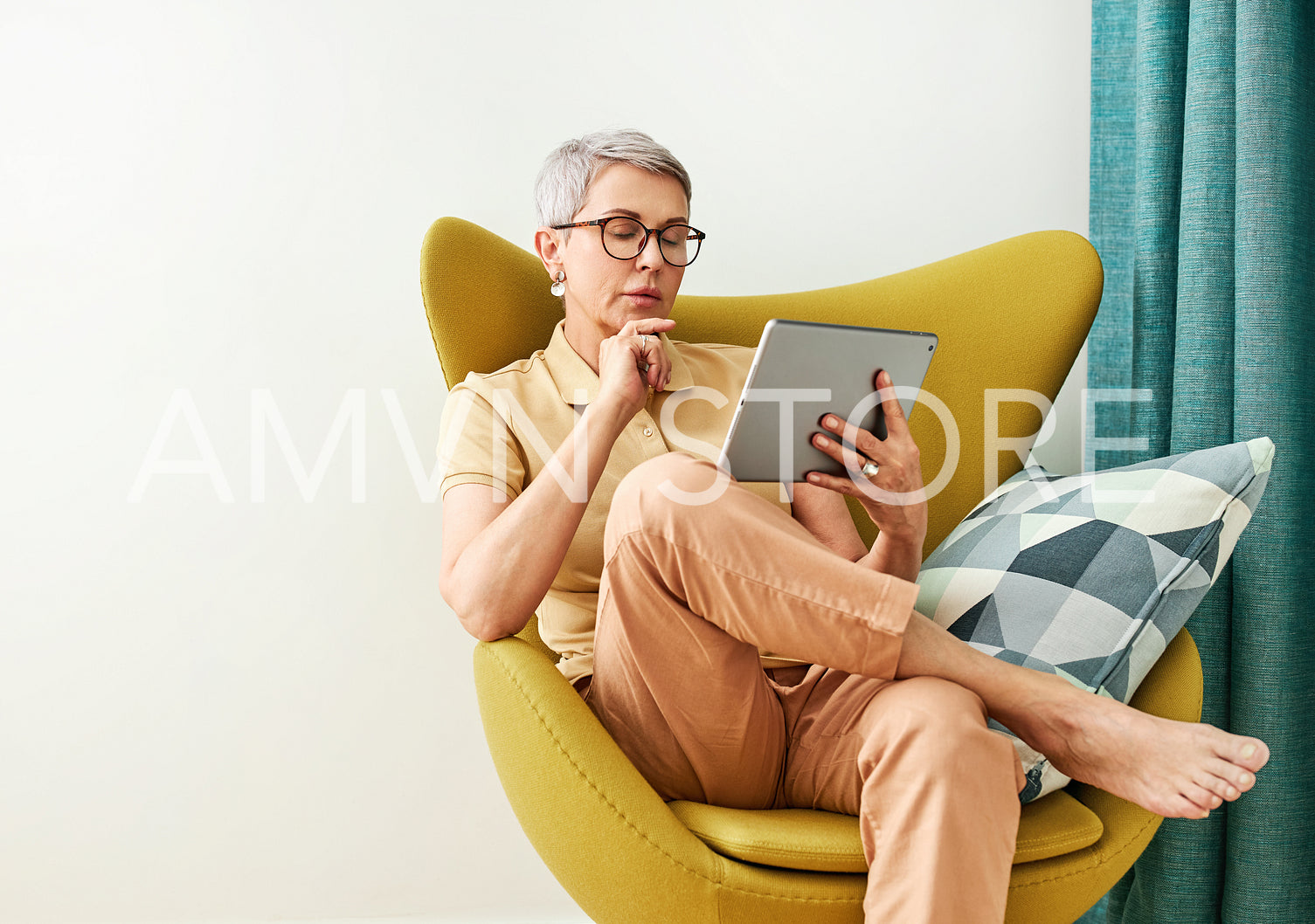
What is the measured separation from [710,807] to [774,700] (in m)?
0.13

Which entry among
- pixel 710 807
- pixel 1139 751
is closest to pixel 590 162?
pixel 710 807

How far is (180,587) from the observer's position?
1520mm

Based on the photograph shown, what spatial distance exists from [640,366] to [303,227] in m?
0.76

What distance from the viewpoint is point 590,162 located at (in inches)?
48.8

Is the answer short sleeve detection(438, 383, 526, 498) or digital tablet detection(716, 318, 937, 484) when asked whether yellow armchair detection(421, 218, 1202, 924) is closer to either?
short sleeve detection(438, 383, 526, 498)

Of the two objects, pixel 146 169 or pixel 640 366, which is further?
pixel 146 169

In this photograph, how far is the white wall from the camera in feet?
4.90

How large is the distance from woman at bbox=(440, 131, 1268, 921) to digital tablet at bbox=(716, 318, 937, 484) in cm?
3

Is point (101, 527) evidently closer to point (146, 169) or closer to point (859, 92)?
point (146, 169)

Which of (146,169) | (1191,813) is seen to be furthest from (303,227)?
(1191,813)

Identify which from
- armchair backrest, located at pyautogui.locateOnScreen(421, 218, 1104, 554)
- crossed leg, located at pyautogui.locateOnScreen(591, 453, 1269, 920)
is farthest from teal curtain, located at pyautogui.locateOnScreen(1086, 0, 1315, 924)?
crossed leg, located at pyautogui.locateOnScreen(591, 453, 1269, 920)

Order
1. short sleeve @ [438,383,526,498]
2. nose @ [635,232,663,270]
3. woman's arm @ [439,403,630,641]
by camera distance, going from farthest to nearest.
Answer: nose @ [635,232,663,270] → short sleeve @ [438,383,526,498] → woman's arm @ [439,403,630,641]

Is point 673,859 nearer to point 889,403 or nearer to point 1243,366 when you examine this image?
point 889,403

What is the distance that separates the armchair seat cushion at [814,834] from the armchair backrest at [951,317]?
52cm
